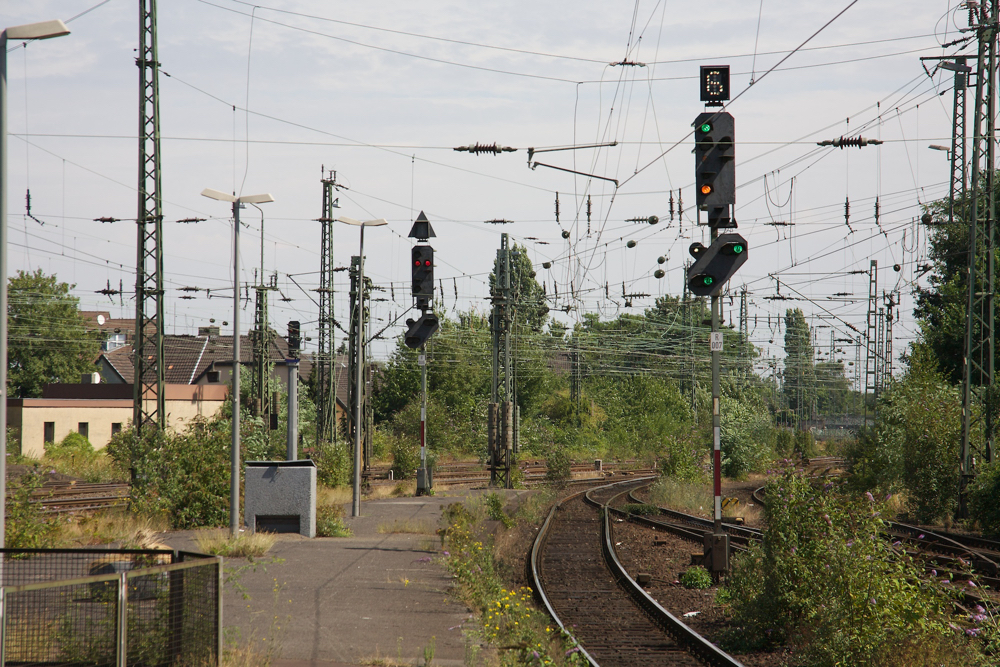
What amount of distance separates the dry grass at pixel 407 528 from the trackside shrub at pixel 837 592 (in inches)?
376

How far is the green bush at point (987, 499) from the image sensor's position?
18.8 metres

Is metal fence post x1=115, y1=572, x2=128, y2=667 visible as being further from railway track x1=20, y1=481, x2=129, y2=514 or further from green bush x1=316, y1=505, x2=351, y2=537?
railway track x1=20, y1=481, x2=129, y2=514

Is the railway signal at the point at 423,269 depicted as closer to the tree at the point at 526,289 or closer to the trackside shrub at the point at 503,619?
the trackside shrub at the point at 503,619

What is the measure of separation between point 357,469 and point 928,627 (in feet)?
53.3

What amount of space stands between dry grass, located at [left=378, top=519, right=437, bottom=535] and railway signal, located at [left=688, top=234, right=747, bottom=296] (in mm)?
9303

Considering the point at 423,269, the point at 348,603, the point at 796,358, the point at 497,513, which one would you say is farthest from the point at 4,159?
the point at 796,358

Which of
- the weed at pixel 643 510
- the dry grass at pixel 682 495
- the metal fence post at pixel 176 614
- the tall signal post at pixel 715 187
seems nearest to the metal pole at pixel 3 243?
the metal fence post at pixel 176 614

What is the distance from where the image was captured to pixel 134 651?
6793 millimetres

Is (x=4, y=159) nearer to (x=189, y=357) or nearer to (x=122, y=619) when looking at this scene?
(x=122, y=619)

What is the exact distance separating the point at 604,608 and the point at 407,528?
8.29m

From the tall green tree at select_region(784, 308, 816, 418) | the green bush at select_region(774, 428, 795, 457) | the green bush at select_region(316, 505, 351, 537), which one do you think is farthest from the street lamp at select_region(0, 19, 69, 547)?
the tall green tree at select_region(784, 308, 816, 418)

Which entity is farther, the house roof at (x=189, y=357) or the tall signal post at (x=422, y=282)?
the house roof at (x=189, y=357)

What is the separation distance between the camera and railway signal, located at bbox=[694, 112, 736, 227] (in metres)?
13.2

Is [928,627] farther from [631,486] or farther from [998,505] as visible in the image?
[631,486]
